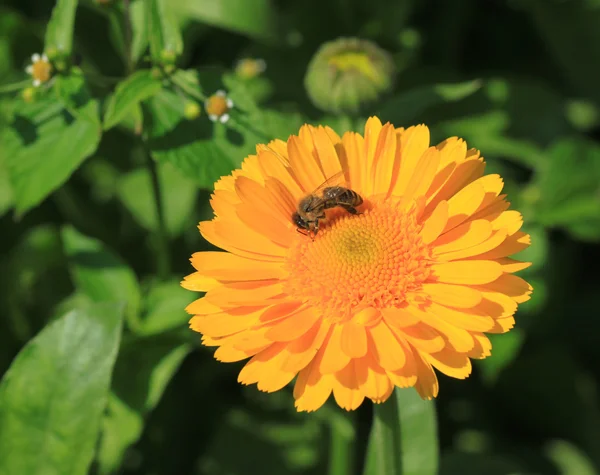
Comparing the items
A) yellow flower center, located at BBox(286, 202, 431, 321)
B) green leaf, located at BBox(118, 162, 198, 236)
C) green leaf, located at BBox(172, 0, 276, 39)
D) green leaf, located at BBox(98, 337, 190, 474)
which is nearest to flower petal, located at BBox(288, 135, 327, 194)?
yellow flower center, located at BBox(286, 202, 431, 321)

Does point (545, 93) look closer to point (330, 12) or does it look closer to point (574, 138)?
point (574, 138)

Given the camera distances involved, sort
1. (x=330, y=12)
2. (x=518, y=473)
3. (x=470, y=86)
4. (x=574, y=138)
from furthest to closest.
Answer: (x=330, y=12) → (x=574, y=138) → (x=518, y=473) → (x=470, y=86)

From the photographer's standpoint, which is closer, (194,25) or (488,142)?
(194,25)

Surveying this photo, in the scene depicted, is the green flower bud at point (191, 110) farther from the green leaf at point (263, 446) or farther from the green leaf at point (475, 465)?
the green leaf at point (475, 465)

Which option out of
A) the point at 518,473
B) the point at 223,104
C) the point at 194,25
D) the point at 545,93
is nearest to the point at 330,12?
the point at 194,25

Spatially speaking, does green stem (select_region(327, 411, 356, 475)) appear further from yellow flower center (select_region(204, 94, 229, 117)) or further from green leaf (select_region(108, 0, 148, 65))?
green leaf (select_region(108, 0, 148, 65))

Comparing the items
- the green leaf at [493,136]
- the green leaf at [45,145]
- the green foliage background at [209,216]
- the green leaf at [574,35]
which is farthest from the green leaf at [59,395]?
the green leaf at [574,35]

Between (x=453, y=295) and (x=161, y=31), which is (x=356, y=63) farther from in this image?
(x=453, y=295)
